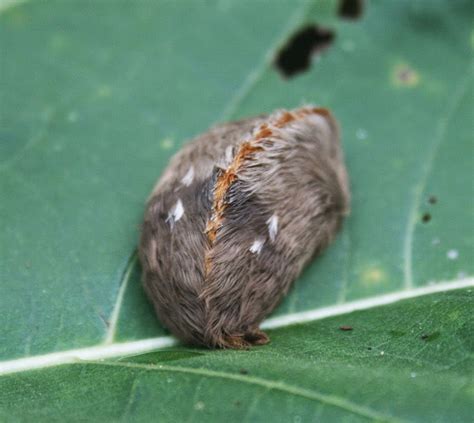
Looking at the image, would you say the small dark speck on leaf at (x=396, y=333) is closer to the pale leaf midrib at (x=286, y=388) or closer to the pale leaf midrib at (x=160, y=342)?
the pale leaf midrib at (x=160, y=342)

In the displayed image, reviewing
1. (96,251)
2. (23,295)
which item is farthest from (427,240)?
(23,295)

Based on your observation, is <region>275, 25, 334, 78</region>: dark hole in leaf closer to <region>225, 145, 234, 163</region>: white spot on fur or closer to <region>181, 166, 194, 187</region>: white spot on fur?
<region>225, 145, 234, 163</region>: white spot on fur

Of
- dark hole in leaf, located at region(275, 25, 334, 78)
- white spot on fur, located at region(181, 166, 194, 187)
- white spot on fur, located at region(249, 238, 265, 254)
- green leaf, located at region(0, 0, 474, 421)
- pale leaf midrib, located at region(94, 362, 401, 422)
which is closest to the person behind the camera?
pale leaf midrib, located at region(94, 362, 401, 422)

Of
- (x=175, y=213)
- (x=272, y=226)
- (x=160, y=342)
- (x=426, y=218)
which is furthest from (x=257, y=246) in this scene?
(x=426, y=218)

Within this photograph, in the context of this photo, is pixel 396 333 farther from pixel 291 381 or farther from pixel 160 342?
pixel 160 342

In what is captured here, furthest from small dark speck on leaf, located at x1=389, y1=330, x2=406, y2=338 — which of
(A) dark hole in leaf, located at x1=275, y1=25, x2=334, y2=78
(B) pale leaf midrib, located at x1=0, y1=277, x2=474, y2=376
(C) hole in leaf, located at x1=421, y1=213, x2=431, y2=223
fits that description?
(A) dark hole in leaf, located at x1=275, y1=25, x2=334, y2=78

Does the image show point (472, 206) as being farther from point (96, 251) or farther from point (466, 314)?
point (96, 251)
